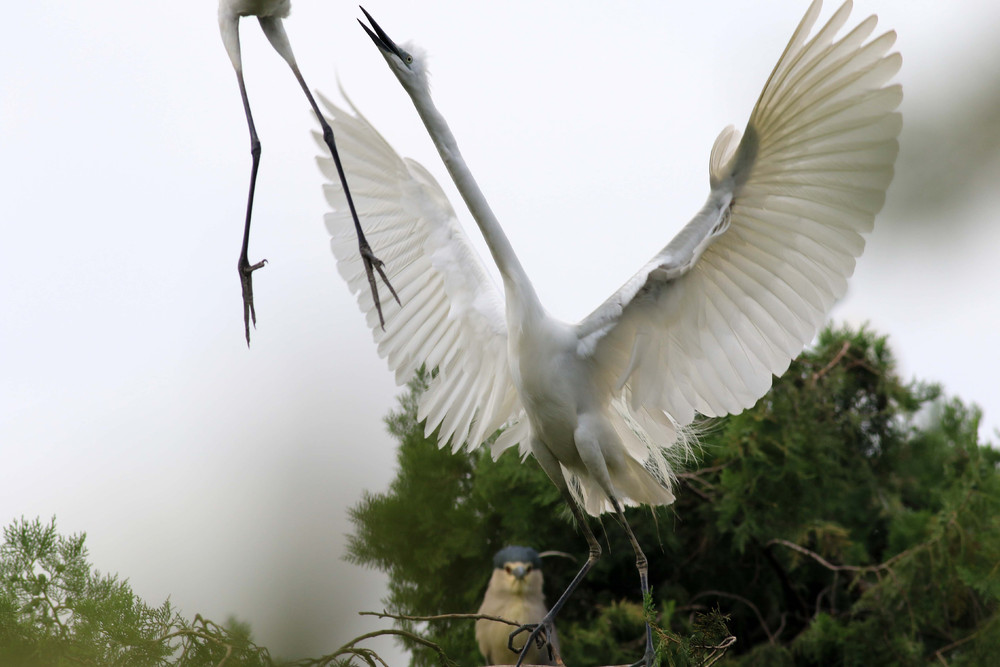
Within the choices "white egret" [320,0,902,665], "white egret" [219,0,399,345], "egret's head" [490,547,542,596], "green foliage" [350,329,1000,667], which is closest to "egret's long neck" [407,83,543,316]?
"white egret" [320,0,902,665]

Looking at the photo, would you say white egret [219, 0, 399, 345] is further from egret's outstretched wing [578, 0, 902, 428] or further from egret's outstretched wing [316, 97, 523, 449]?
egret's outstretched wing [316, 97, 523, 449]

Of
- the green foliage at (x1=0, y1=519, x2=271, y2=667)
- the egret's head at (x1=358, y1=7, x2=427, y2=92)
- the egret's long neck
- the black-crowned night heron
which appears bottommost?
the green foliage at (x1=0, y1=519, x2=271, y2=667)

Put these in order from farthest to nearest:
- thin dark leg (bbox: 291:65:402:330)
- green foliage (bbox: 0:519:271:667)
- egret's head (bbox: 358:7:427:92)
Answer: egret's head (bbox: 358:7:427:92)
thin dark leg (bbox: 291:65:402:330)
green foliage (bbox: 0:519:271:667)

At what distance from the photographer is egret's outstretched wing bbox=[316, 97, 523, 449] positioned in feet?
6.42

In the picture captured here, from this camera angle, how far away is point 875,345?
2.95 metres

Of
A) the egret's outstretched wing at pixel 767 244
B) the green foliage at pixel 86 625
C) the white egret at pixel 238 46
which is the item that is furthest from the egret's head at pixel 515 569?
the green foliage at pixel 86 625

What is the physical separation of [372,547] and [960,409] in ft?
8.99

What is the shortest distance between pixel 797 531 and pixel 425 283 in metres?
1.32

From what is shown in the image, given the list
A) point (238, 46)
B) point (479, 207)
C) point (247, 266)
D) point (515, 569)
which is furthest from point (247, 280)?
point (515, 569)

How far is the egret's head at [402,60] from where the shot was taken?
1567 millimetres

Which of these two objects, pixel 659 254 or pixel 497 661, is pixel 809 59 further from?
pixel 497 661

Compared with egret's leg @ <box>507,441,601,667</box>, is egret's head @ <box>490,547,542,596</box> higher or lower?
higher

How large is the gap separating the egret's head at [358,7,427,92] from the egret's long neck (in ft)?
0.05

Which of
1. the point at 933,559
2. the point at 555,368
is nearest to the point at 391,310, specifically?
the point at 555,368
